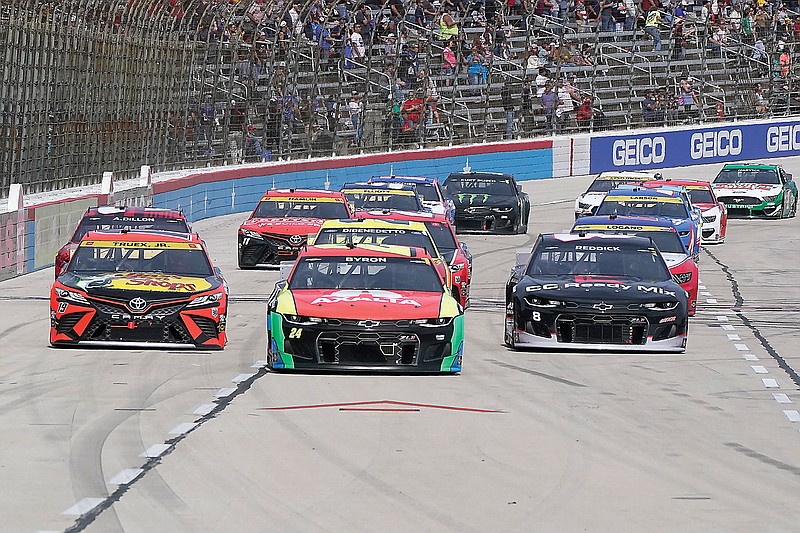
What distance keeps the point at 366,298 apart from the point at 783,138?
38.6m

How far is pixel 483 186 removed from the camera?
33344 millimetres

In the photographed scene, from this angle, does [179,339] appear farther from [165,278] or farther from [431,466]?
[431,466]

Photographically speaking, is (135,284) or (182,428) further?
(135,284)

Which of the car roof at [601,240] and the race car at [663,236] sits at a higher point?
the car roof at [601,240]

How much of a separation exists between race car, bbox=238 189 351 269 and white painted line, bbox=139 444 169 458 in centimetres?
1362

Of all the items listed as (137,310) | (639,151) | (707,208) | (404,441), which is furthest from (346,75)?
(404,441)

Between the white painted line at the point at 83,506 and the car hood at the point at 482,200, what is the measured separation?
24.6 meters

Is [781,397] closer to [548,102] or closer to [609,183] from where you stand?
[609,183]

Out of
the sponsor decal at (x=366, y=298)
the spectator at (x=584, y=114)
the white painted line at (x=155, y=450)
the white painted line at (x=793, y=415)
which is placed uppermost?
the spectator at (x=584, y=114)

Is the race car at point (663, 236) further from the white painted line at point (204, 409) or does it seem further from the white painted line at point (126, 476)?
the white painted line at point (126, 476)

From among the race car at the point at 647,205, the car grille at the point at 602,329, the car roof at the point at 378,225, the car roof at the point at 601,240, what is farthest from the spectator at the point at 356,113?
the car grille at the point at 602,329

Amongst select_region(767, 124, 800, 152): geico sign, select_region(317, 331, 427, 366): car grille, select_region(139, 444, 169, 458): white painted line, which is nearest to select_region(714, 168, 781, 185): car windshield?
select_region(767, 124, 800, 152): geico sign

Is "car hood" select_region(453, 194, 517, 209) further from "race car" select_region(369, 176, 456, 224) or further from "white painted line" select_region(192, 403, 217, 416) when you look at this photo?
"white painted line" select_region(192, 403, 217, 416)

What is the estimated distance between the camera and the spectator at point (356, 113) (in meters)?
39.1
